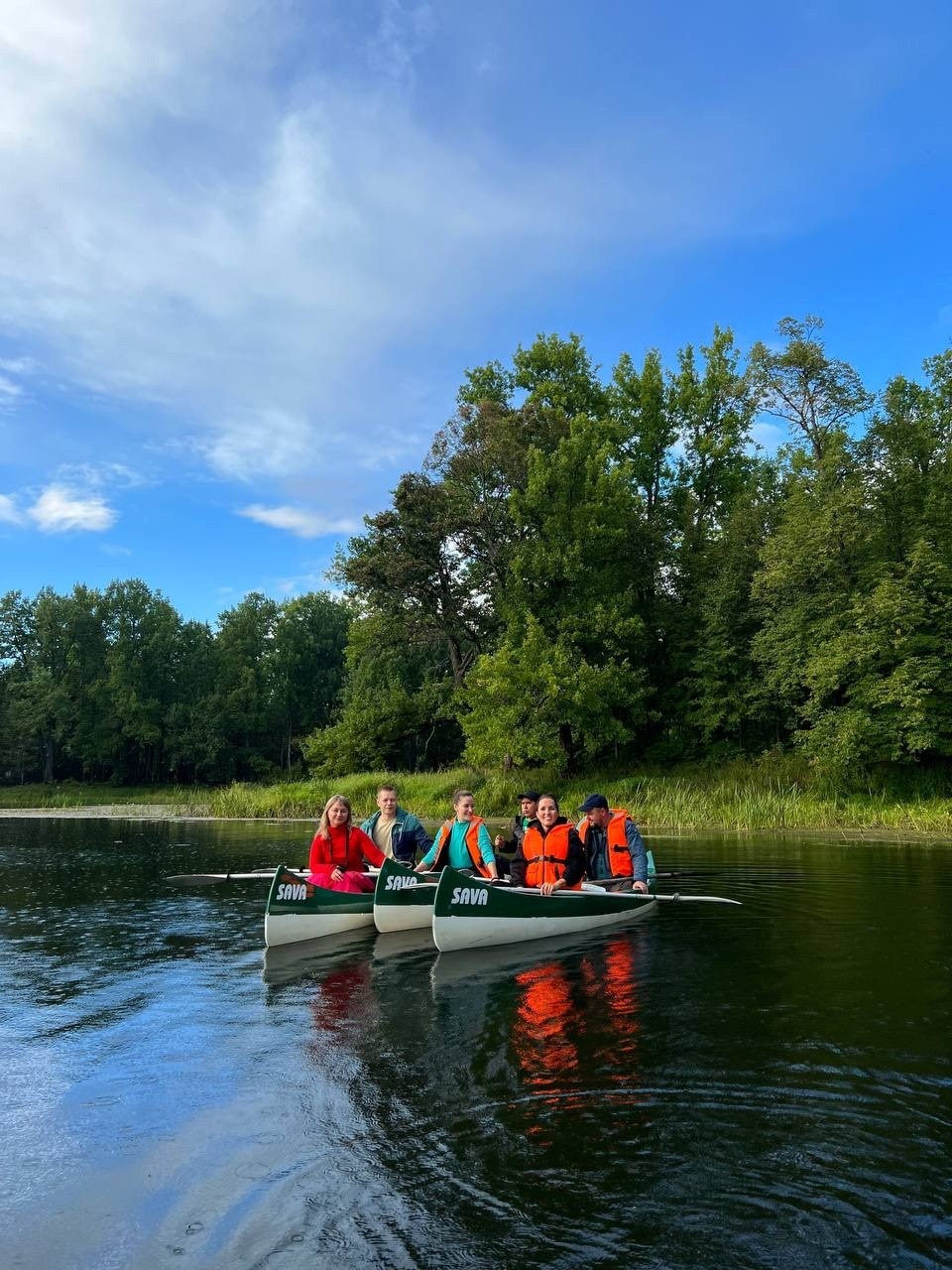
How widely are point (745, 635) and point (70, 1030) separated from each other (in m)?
28.2

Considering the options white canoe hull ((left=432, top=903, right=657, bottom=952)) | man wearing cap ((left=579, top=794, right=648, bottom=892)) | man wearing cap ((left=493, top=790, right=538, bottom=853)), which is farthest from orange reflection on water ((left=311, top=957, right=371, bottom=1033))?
man wearing cap ((left=579, top=794, right=648, bottom=892))

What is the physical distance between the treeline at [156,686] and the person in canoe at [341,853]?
47784mm

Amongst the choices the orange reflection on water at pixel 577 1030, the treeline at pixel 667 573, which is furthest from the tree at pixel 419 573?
the orange reflection on water at pixel 577 1030

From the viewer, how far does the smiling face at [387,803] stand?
1072 cm

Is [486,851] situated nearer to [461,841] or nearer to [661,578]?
[461,841]

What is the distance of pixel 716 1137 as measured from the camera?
447 centimetres

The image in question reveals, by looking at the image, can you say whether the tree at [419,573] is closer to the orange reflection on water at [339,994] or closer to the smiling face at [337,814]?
the smiling face at [337,814]

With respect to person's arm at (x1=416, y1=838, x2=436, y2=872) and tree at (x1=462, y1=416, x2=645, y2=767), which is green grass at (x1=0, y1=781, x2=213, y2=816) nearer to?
tree at (x1=462, y1=416, x2=645, y2=767)

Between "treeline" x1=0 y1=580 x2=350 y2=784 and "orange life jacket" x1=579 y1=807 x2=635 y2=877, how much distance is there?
47.9 m

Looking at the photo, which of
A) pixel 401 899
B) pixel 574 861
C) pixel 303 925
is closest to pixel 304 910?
pixel 303 925

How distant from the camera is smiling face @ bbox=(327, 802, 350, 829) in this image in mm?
10328

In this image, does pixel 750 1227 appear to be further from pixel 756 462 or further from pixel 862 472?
pixel 756 462

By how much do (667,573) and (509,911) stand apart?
2778 centimetres

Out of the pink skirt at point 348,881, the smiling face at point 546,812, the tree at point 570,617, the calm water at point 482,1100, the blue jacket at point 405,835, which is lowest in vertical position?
the calm water at point 482,1100
